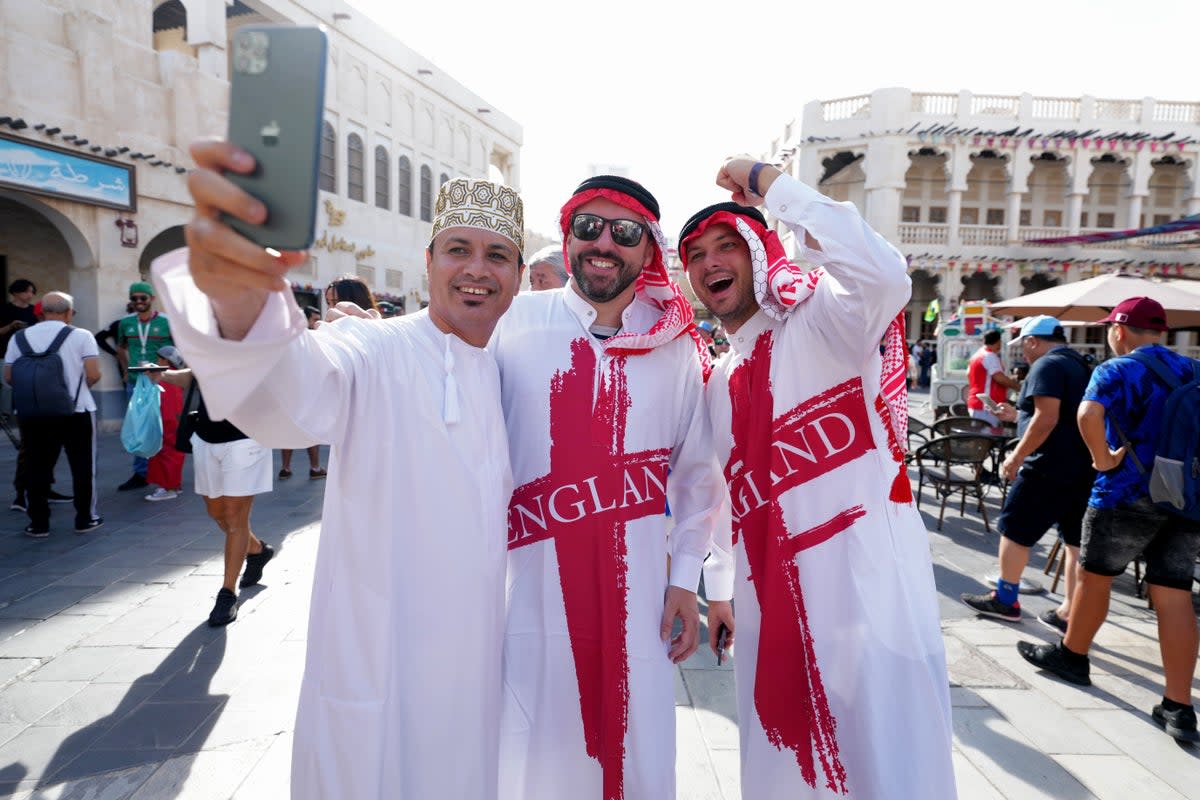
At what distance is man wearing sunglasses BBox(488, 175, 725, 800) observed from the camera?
192cm

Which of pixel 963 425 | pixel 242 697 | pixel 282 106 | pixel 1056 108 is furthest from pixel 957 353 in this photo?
pixel 1056 108

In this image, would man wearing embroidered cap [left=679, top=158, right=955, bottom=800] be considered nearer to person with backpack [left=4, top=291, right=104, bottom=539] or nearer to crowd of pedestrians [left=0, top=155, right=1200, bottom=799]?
crowd of pedestrians [left=0, top=155, right=1200, bottom=799]

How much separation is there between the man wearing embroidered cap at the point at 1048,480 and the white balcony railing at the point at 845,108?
78.3 ft

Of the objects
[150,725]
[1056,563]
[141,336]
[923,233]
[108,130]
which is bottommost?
[150,725]

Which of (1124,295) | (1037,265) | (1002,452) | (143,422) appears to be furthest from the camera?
(1037,265)

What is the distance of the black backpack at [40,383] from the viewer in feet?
17.4

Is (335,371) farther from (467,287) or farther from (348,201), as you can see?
(348,201)

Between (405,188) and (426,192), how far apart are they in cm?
125

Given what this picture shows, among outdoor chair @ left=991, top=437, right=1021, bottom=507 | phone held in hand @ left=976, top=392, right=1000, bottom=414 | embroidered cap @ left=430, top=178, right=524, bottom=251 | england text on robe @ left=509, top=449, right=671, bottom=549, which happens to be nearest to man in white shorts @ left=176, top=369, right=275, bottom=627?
england text on robe @ left=509, top=449, right=671, bottom=549

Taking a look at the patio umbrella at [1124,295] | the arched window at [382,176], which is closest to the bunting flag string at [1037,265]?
the patio umbrella at [1124,295]

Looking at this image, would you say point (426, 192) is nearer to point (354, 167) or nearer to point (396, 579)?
point (354, 167)

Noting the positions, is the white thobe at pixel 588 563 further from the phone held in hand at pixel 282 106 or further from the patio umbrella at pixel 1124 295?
the patio umbrella at pixel 1124 295

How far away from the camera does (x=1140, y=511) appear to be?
9.96 ft

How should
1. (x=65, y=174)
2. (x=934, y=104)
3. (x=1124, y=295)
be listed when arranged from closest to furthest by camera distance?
(x=1124, y=295) < (x=65, y=174) < (x=934, y=104)
